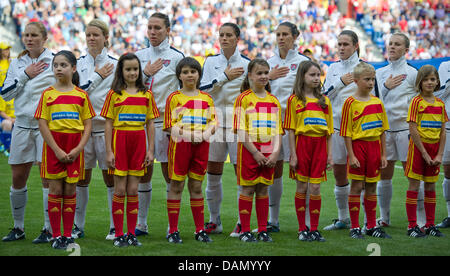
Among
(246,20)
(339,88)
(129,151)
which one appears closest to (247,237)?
(129,151)

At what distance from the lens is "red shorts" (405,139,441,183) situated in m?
5.80

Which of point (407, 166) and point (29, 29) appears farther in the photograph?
point (407, 166)

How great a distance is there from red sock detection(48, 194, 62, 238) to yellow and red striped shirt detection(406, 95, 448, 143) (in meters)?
→ 3.36

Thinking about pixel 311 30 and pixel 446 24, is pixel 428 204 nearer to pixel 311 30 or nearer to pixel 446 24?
pixel 311 30

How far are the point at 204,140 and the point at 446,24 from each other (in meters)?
22.0

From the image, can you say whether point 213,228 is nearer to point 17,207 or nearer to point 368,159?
point 368,159

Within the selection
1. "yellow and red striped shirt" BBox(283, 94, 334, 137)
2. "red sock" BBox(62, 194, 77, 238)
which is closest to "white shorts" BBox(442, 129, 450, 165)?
"yellow and red striped shirt" BBox(283, 94, 334, 137)

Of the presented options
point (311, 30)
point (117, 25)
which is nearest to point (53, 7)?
point (117, 25)

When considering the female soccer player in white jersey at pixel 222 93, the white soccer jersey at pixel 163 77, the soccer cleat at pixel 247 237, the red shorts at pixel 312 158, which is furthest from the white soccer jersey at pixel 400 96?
the white soccer jersey at pixel 163 77

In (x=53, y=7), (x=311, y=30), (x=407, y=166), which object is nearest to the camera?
(x=407, y=166)

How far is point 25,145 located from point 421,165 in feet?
12.4

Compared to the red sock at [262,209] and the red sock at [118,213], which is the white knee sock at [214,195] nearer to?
the red sock at [262,209]
